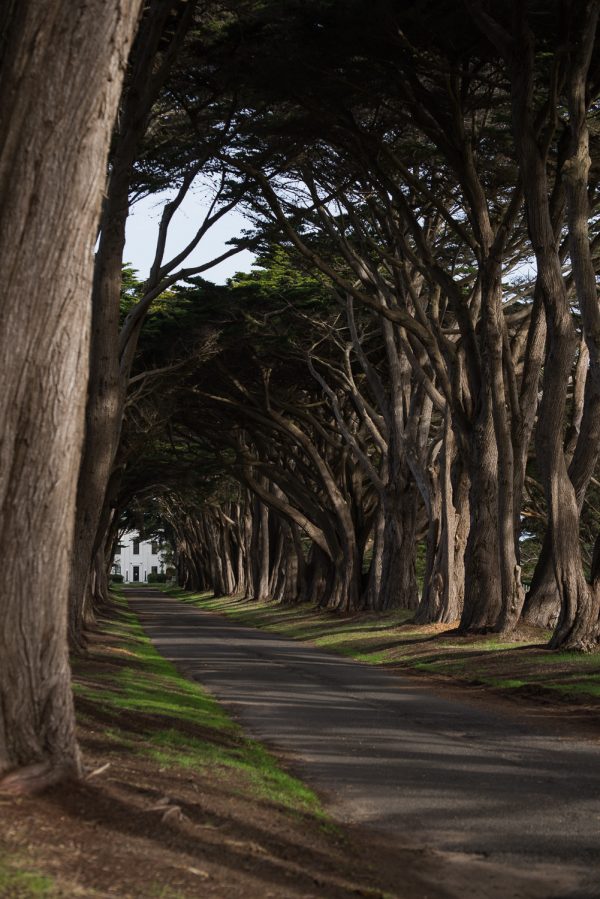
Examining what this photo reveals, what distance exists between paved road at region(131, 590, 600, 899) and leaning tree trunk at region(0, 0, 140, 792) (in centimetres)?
237

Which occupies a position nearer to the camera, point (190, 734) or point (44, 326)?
point (44, 326)

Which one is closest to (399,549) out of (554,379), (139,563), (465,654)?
(465,654)

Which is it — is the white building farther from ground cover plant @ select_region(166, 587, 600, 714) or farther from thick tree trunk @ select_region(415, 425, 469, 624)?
thick tree trunk @ select_region(415, 425, 469, 624)

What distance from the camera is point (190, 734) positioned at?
11.1m

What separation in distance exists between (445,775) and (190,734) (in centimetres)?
244

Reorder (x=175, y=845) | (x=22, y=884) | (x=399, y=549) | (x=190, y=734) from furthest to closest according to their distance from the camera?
1. (x=399, y=549)
2. (x=190, y=734)
3. (x=175, y=845)
4. (x=22, y=884)

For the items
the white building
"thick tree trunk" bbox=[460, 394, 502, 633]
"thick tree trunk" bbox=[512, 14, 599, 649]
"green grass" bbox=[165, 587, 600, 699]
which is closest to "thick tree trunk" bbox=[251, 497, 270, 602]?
"green grass" bbox=[165, 587, 600, 699]

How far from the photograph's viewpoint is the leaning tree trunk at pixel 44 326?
674cm

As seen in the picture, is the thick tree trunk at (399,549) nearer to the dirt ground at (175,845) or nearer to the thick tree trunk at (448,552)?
the thick tree trunk at (448,552)

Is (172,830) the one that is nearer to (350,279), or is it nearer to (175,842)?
(175,842)

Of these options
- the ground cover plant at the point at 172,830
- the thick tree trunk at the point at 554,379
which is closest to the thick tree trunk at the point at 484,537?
the thick tree trunk at the point at 554,379

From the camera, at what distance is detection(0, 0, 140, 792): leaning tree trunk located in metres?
6.74

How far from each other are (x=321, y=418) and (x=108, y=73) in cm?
3367

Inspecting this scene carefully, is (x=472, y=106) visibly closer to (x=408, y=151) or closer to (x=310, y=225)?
(x=408, y=151)
